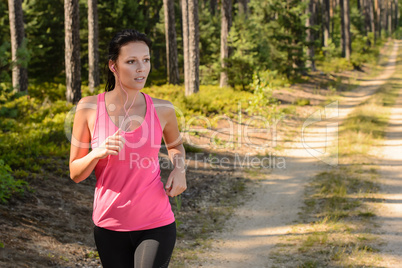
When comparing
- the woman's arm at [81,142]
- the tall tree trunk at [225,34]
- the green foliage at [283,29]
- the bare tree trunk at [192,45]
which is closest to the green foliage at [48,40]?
the bare tree trunk at [192,45]

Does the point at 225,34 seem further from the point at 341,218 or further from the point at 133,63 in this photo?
the point at 133,63

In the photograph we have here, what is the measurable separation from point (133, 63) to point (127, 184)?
2.28ft

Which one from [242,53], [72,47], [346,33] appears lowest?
[242,53]

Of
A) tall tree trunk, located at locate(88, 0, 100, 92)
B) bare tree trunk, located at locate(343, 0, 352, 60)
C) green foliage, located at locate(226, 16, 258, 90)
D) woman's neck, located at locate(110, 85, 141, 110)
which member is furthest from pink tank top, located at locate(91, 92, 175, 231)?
bare tree trunk, located at locate(343, 0, 352, 60)

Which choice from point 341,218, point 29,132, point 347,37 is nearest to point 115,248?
point 341,218

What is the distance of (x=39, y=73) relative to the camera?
22562 mm

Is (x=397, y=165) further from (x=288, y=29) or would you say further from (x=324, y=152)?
(x=288, y=29)

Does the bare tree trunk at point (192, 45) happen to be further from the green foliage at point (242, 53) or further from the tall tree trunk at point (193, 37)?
the green foliage at point (242, 53)

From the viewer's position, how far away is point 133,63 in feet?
7.89

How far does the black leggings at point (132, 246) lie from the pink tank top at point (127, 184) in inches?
1.7

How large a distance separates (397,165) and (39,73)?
1895cm

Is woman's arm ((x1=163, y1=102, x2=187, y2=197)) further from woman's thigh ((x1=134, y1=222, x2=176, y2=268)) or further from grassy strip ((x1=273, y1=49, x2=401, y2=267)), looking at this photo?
grassy strip ((x1=273, y1=49, x2=401, y2=267))

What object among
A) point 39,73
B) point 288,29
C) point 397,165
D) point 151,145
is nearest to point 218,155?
point 397,165

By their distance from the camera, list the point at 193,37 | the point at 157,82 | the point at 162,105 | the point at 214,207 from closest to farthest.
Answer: the point at 162,105 < the point at 214,207 < the point at 193,37 < the point at 157,82
